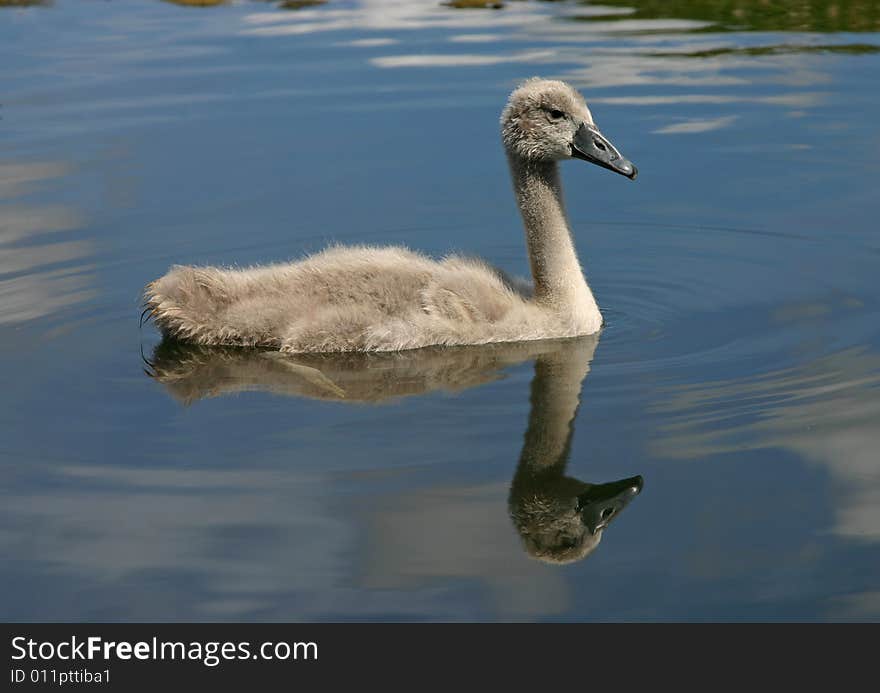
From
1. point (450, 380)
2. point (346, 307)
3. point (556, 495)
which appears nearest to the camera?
point (556, 495)

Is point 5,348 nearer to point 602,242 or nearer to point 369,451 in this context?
point 369,451

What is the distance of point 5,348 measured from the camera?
9031 mm

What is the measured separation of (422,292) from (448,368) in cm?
53

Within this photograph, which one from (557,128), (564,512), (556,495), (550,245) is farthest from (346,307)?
(564,512)

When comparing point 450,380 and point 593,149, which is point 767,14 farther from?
point 450,380

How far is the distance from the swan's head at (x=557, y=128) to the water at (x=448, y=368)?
3.47ft

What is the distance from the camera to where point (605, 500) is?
651 centimetres

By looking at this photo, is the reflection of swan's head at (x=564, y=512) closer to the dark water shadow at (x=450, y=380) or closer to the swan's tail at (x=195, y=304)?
the dark water shadow at (x=450, y=380)

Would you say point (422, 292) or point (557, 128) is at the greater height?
point (557, 128)

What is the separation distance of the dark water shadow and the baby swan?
4.1 inches

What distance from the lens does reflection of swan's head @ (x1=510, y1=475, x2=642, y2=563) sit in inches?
243

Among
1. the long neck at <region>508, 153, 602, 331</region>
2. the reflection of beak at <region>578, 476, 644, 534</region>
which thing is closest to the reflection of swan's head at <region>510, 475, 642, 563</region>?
the reflection of beak at <region>578, 476, 644, 534</region>
